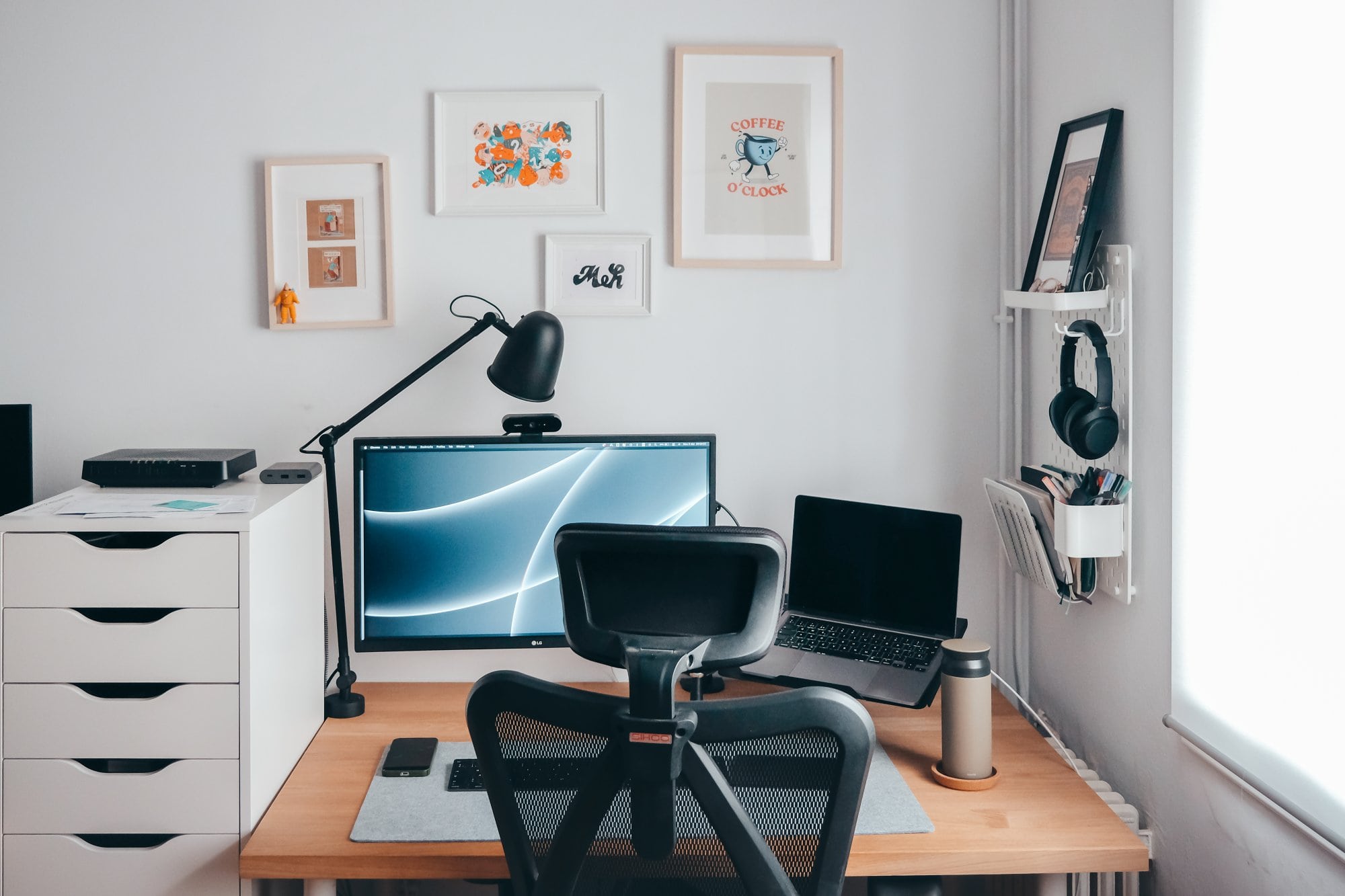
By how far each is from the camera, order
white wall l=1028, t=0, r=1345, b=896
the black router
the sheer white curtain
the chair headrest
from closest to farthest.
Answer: the chair headrest
the sheer white curtain
white wall l=1028, t=0, r=1345, b=896
the black router

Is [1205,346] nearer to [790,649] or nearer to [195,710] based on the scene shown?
[790,649]

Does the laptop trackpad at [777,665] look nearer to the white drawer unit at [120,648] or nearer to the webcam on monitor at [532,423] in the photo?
the webcam on monitor at [532,423]

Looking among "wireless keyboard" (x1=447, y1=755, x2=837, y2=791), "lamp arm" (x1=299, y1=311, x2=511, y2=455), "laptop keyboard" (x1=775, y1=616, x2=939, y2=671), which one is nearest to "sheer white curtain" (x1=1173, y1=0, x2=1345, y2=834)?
"laptop keyboard" (x1=775, y1=616, x2=939, y2=671)

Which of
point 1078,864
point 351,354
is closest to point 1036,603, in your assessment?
point 1078,864

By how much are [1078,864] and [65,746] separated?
1.33 metres

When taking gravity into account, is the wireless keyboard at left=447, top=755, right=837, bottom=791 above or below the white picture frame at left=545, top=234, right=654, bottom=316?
below

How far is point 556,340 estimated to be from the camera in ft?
5.56

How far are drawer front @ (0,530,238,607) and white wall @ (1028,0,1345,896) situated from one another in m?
1.26

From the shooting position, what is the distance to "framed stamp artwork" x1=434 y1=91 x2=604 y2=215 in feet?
6.00

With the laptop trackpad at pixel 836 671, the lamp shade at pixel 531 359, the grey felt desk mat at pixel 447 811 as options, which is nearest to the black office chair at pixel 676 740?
the grey felt desk mat at pixel 447 811

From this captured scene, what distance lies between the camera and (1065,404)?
59.9 inches

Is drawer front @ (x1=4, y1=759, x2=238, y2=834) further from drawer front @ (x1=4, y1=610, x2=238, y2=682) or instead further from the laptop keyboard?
the laptop keyboard

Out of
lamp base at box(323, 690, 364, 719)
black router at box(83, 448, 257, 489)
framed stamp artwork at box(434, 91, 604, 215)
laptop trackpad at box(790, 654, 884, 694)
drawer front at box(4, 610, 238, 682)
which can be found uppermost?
framed stamp artwork at box(434, 91, 604, 215)

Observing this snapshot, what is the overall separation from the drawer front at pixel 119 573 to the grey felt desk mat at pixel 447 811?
0.34 meters
